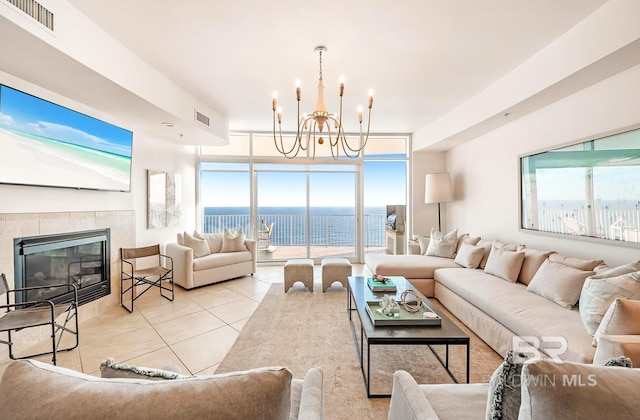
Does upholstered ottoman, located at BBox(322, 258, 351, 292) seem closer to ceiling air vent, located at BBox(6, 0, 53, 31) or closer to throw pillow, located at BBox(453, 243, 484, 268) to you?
throw pillow, located at BBox(453, 243, 484, 268)

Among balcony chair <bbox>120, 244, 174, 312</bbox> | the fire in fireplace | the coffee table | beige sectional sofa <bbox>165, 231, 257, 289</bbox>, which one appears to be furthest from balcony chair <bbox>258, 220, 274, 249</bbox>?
the coffee table

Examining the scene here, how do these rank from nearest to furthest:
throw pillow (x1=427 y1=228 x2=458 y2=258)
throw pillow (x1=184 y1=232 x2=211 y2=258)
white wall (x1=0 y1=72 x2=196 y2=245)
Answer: white wall (x1=0 y1=72 x2=196 y2=245) < throw pillow (x1=427 y1=228 x2=458 y2=258) < throw pillow (x1=184 y1=232 x2=211 y2=258)

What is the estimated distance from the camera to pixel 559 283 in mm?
2340

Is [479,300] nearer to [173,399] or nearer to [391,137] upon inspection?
[173,399]

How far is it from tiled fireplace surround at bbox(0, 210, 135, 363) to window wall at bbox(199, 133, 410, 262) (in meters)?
2.06

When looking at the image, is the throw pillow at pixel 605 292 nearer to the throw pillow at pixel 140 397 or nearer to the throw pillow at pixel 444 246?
the throw pillow at pixel 140 397

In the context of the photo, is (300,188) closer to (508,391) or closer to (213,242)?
(213,242)

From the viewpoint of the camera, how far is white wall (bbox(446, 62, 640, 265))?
242cm

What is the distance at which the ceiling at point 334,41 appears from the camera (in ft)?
6.95

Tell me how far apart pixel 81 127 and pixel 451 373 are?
4035mm

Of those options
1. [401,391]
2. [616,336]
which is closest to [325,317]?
[401,391]

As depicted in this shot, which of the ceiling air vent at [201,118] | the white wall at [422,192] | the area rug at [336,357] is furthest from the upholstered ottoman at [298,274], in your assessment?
the white wall at [422,192]

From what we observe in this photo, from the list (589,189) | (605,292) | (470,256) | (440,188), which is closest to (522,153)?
(589,189)

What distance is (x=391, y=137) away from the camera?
586cm
